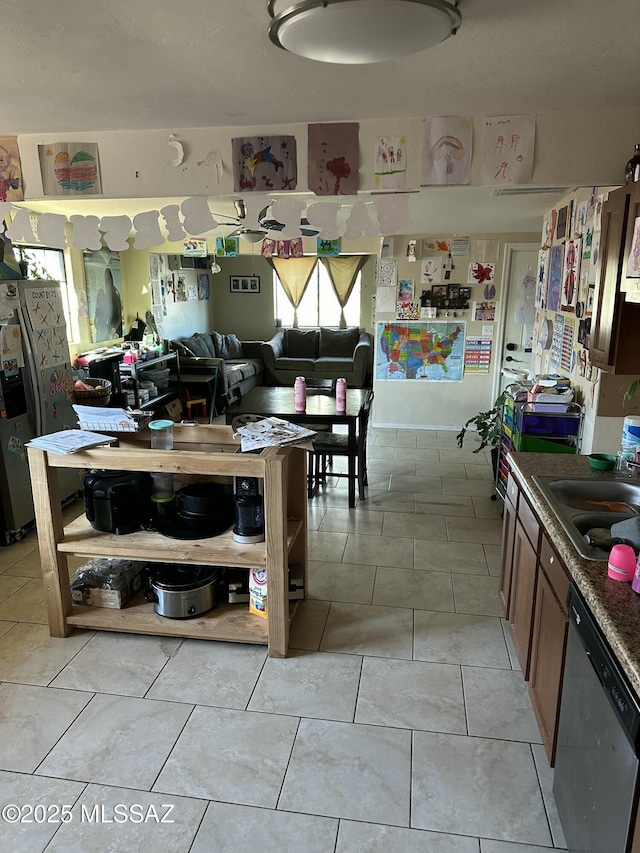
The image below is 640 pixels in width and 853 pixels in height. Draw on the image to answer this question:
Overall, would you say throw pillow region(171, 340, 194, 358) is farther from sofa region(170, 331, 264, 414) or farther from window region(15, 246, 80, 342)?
window region(15, 246, 80, 342)

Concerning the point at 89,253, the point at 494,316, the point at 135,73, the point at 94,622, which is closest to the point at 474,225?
the point at 494,316

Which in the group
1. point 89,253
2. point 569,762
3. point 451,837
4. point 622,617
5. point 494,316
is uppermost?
point 89,253

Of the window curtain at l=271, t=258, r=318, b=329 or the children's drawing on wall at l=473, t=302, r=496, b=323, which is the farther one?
the window curtain at l=271, t=258, r=318, b=329

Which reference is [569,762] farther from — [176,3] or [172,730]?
[176,3]

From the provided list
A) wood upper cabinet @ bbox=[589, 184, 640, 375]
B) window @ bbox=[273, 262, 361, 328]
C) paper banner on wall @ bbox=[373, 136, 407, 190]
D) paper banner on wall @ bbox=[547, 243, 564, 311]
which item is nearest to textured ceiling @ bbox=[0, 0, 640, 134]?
paper banner on wall @ bbox=[373, 136, 407, 190]

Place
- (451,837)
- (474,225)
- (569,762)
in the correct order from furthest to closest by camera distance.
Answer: (474,225)
(451,837)
(569,762)

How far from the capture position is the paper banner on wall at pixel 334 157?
7.52ft

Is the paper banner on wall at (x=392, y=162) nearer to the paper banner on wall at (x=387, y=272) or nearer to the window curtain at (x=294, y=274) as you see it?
the paper banner on wall at (x=387, y=272)

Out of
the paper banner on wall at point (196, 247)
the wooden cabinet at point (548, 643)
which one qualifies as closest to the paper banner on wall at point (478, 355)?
the paper banner on wall at point (196, 247)

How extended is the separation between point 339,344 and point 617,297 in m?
7.05

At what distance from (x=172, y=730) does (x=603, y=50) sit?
2547 mm

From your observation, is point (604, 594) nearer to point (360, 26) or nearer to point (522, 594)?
point (522, 594)

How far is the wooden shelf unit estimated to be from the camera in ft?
7.74

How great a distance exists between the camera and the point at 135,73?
1.81m
